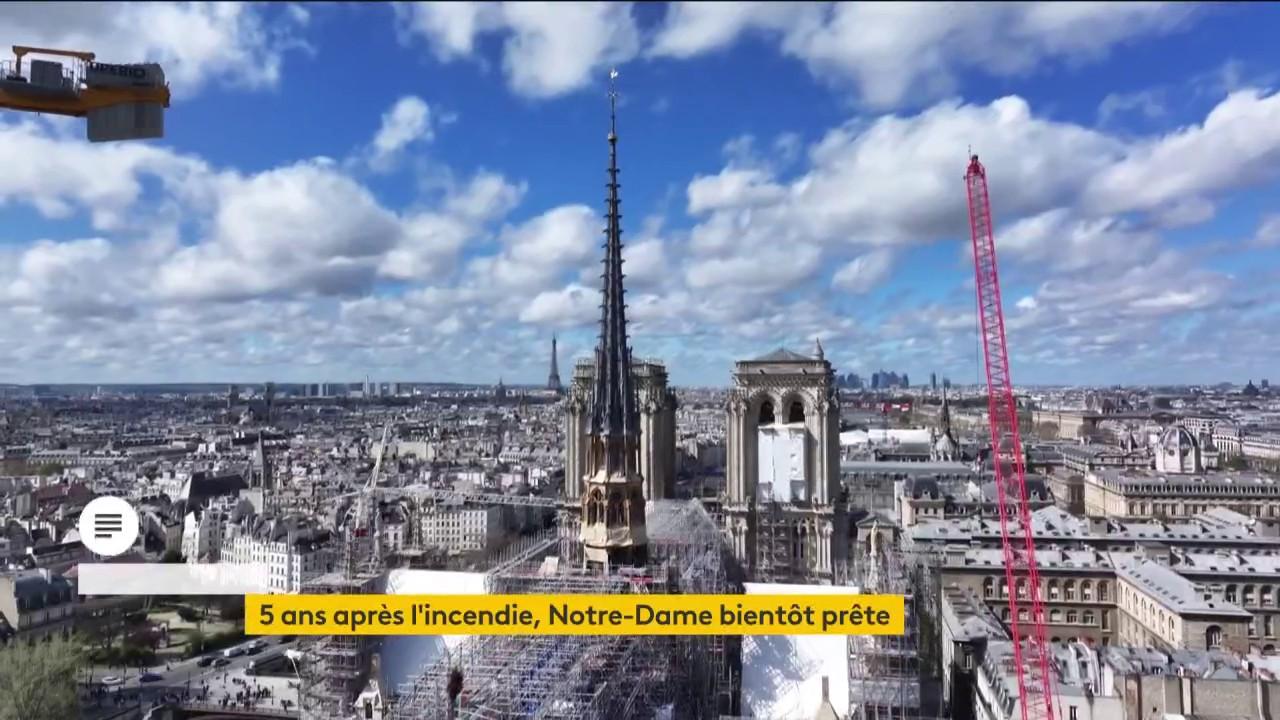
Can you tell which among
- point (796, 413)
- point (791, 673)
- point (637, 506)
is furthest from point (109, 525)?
point (796, 413)

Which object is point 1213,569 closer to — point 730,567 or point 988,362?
point 988,362

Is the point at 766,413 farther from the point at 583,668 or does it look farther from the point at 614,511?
the point at 583,668

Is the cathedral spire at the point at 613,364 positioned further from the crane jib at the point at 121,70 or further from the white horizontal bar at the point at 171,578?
the white horizontal bar at the point at 171,578

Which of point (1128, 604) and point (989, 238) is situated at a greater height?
point (989, 238)

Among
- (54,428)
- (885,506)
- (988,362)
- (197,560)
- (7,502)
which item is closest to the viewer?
(988,362)

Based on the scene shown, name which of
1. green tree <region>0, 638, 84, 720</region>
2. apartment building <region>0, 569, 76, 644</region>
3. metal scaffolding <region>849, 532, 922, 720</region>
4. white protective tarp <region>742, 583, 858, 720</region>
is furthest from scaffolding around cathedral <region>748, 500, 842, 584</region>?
apartment building <region>0, 569, 76, 644</region>

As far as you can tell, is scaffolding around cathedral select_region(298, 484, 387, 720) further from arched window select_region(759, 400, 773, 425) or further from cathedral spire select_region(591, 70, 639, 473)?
arched window select_region(759, 400, 773, 425)

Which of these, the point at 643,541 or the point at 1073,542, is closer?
the point at 643,541

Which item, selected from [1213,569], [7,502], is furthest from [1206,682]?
[7,502]
